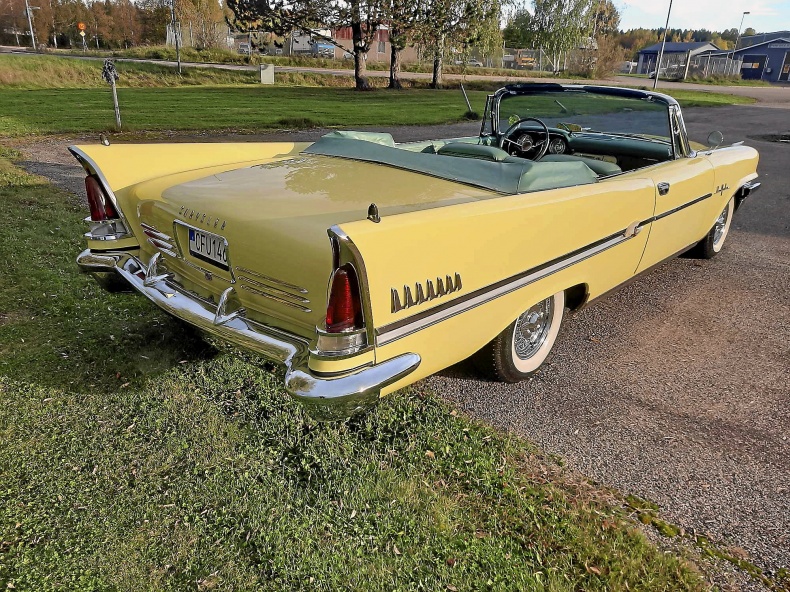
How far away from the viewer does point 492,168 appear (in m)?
2.83

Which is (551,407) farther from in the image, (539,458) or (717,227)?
(717,227)

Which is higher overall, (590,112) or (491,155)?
(590,112)

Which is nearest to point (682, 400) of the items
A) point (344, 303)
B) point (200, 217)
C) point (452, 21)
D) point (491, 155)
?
point (491, 155)

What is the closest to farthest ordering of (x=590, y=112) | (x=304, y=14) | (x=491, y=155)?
1. (x=491, y=155)
2. (x=590, y=112)
3. (x=304, y=14)

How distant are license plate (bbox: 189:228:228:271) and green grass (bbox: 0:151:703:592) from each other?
0.68m

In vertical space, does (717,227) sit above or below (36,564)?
above

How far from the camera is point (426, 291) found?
82.9 inches

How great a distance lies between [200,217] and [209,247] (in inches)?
5.7

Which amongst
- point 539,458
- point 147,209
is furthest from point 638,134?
point 147,209

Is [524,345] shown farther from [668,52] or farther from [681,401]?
[668,52]

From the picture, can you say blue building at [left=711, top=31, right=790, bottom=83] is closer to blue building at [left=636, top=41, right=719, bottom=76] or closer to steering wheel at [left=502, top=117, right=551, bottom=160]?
blue building at [left=636, top=41, right=719, bottom=76]

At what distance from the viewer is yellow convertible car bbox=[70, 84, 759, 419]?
2008 mm

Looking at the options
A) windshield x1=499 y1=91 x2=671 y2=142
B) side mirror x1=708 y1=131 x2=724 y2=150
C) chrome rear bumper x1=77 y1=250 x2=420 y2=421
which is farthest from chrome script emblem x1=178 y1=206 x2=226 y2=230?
side mirror x1=708 y1=131 x2=724 y2=150

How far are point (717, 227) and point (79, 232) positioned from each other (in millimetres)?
5690
